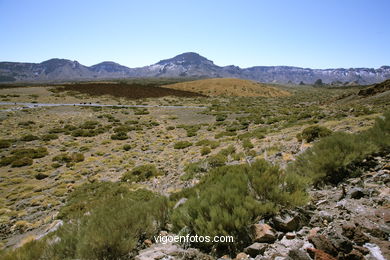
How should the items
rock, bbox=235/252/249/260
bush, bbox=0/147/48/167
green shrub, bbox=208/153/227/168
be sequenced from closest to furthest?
rock, bbox=235/252/249/260
green shrub, bbox=208/153/227/168
bush, bbox=0/147/48/167

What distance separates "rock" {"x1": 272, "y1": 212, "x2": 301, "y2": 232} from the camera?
2.97 m

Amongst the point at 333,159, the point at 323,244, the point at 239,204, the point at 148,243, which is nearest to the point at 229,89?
the point at 333,159

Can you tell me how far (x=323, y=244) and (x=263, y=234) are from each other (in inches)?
27.9

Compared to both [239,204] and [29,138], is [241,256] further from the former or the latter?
[29,138]

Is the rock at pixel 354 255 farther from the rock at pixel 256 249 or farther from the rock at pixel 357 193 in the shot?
the rock at pixel 357 193

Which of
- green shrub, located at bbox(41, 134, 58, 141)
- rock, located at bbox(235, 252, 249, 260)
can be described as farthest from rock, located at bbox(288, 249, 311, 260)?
green shrub, located at bbox(41, 134, 58, 141)

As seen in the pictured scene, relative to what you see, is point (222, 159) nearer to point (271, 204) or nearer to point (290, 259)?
point (271, 204)

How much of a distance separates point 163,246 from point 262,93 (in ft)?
212

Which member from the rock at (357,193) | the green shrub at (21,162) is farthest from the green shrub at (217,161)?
the green shrub at (21,162)

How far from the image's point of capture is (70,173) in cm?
1004

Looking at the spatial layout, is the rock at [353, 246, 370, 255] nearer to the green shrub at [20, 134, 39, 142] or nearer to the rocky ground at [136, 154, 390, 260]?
the rocky ground at [136, 154, 390, 260]

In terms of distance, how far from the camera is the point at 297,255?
2.34 metres

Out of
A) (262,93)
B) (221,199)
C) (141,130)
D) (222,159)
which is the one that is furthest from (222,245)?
(262,93)

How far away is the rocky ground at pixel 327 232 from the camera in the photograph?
7.64ft
